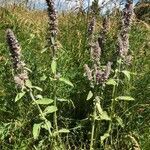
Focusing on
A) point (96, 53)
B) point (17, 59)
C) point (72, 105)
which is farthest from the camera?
point (72, 105)

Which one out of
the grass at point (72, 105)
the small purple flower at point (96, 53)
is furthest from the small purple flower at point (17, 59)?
the small purple flower at point (96, 53)

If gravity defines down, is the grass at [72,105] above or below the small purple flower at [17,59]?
below

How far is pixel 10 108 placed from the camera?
415cm

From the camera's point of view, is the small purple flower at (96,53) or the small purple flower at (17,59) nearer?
the small purple flower at (17,59)

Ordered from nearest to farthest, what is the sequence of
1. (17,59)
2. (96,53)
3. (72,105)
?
(17,59) < (96,53) < (72,105)

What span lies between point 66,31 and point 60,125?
1.71 meters

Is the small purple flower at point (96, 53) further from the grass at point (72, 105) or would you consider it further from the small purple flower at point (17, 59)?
the small purple flower at point (17, 59)

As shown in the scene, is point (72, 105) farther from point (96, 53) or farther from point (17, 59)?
point (17, 59)

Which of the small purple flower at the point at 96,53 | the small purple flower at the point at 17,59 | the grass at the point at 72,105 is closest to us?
the small purple flower at the point at 17,59

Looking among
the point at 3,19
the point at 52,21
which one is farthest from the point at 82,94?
the point at 3,19

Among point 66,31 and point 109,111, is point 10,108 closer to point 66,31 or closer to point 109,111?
point 109,111

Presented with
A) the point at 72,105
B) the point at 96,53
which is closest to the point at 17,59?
the point at 96,53

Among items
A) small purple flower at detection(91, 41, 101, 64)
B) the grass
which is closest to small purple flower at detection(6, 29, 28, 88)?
the grass

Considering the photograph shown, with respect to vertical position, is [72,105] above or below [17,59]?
below
